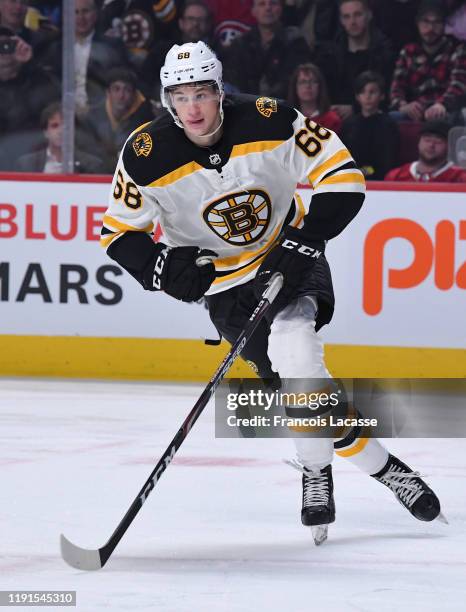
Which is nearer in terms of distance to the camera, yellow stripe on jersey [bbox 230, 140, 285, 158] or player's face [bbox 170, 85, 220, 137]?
player's face [bbox 170, 85, 220, 137]

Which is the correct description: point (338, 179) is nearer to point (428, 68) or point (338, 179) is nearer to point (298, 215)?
point (298, 215)

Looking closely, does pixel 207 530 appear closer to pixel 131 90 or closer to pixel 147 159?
pixel 147 159

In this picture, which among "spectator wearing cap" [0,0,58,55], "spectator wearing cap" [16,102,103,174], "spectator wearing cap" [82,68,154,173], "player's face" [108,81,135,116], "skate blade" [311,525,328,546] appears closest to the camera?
"skate blade" [311,525,328,546]

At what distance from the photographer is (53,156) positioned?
600cm

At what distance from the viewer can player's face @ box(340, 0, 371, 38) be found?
6.36 metres

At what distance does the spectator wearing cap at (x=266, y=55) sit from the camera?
638 centimetres

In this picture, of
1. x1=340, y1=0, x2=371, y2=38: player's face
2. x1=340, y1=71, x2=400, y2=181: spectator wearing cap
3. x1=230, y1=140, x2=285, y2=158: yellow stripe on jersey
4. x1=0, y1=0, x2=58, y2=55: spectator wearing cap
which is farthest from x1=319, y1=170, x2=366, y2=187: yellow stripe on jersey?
x1=0, y1=0, x2=58, y2=55: spectator wearing cap

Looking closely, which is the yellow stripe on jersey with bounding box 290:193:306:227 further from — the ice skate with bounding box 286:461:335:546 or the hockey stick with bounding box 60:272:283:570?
the ice skate with bounding box 286:461:335:546

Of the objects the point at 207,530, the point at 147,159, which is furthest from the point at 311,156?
the point at 207,530

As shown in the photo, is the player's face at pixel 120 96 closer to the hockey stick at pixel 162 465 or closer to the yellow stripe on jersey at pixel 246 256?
the yellow stripe on jersey at pixel 246 256

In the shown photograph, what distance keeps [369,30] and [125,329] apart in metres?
1.94

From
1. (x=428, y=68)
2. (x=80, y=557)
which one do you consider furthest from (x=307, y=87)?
(x=80, y=557)

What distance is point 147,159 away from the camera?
9.98 feet

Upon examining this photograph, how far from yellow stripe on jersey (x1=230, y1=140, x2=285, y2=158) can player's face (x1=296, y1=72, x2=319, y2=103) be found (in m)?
3.29
